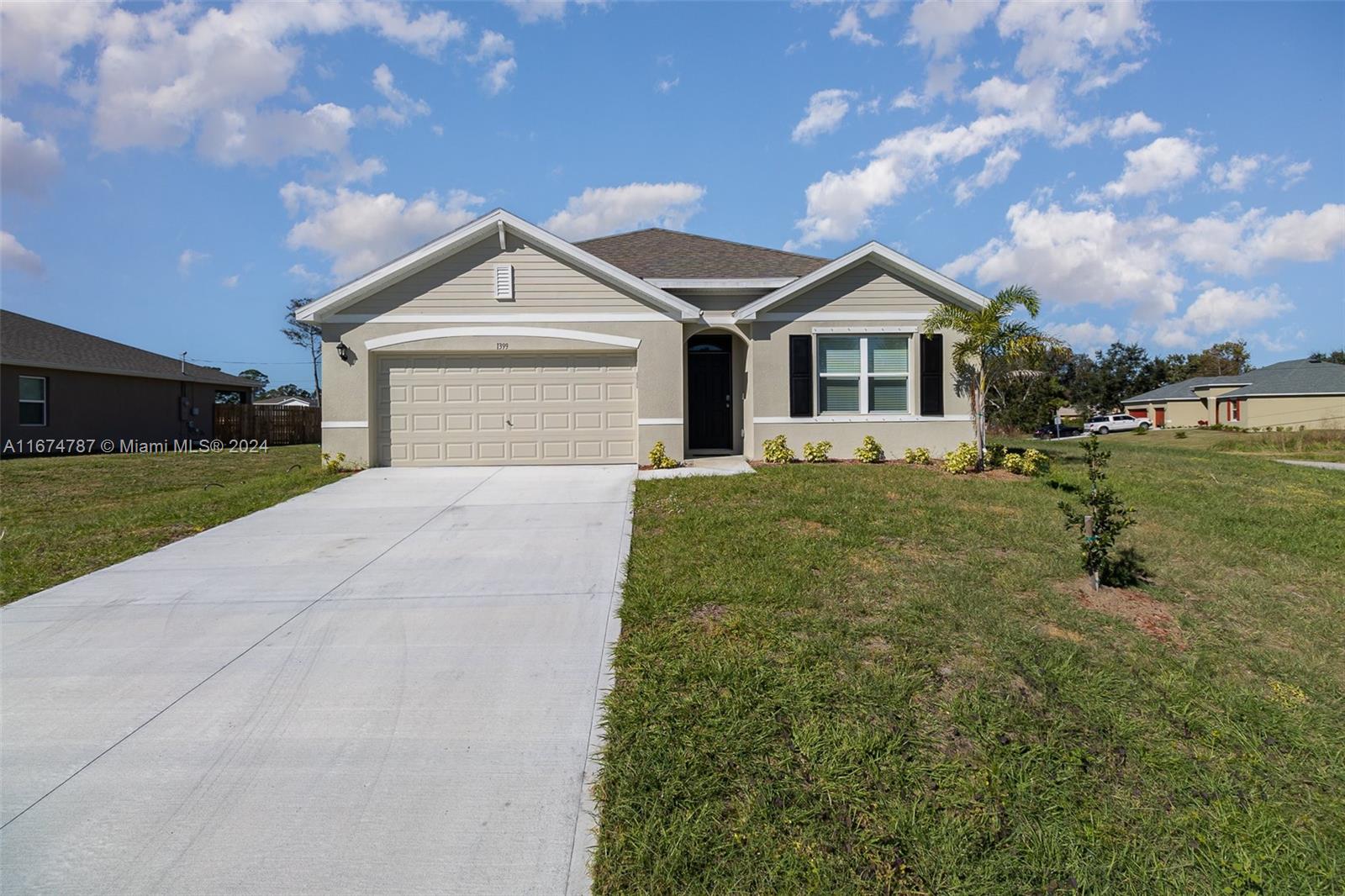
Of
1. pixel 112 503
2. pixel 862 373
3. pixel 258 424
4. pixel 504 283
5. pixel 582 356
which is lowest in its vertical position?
pixel 112 503

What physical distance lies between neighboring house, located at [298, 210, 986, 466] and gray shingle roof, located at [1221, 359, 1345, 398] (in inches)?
1590

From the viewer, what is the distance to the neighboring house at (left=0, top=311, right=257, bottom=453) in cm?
2017

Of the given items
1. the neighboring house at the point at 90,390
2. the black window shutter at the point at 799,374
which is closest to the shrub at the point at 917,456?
the black window shutter at the point at 799,374

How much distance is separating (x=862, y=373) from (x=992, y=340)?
2.34m

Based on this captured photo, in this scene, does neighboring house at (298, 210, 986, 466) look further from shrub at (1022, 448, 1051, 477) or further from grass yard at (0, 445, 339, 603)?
grass yard at (0, 445, 339, 603)

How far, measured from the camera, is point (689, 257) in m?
15.5

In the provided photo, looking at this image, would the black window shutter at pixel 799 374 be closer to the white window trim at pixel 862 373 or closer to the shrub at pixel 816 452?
the white window trim at pixel 862 373

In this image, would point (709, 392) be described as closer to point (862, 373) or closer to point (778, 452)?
point (778, 452)

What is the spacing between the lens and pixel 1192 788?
11.5 feet

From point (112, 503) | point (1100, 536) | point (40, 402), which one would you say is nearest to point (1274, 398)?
point (1100, 536)

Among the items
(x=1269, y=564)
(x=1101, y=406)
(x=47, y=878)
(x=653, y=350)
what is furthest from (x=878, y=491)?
(x=1101, y=406)

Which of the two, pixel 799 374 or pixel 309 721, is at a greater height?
pixel 799 374

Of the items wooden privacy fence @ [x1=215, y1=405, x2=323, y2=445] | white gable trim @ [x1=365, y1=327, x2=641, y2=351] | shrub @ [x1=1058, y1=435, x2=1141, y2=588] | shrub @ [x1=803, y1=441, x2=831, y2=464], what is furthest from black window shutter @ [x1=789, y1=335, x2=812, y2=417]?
wooden privacy fence @ [x1=215, y1=405, x2=323, y2=445]

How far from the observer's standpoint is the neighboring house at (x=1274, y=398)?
129ft
